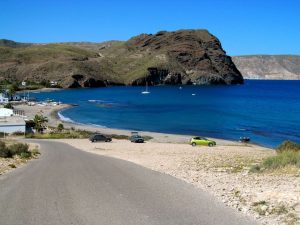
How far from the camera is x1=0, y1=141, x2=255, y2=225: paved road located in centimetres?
1078

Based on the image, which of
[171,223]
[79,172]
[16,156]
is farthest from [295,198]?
[16,156]

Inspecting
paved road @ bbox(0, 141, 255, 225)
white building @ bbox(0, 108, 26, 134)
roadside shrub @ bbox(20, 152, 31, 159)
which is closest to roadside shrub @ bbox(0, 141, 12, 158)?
roadside shrub @ bbox(20, 152, 31, 159)

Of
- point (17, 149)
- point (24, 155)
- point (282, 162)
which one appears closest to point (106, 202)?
point (282, 162)

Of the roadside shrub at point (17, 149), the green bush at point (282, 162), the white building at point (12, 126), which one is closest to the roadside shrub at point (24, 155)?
the roadside shrub at point (17, 149)

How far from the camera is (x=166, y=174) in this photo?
1919cm

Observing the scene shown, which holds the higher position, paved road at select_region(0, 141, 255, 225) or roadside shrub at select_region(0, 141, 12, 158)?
paved road at select_region(0, 141, 255, 225)

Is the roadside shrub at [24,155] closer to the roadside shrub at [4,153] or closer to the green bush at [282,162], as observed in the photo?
the roadside shrub at [4,153]

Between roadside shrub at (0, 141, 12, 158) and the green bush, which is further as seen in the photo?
roadside shrub at (0, 141, 12, 158)

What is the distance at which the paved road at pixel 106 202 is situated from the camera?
35.4ft

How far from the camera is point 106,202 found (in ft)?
41.9

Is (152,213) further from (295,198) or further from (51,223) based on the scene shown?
(295,198)

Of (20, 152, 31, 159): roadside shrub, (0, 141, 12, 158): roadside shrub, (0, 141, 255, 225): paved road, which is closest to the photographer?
(0, 141, 255, 225): paved road

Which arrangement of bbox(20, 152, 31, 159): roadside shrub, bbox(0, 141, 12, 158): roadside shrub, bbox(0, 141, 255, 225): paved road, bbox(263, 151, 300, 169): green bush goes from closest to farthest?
bbox(0, 141, 255, 225): paved road < bbox(263, 151, 300, 169): green bush < bbox(0, 141, 12, 158): roadside shrub < bbox(20, 152, 31, 159): roadside shrub

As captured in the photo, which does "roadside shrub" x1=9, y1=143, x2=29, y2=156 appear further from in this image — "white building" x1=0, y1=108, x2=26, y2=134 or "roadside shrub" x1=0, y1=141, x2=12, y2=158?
"white building" x1=0, y1=108, x2=26, y2=134
